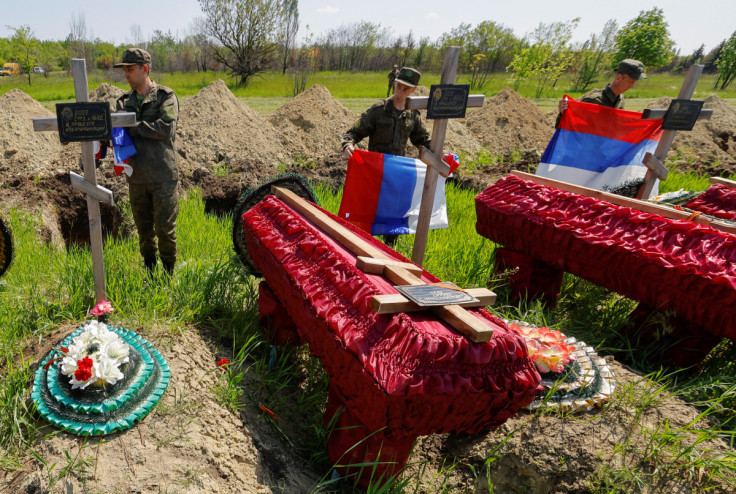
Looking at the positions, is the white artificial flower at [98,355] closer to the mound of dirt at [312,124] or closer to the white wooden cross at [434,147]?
the white wooden cross at [434,147]

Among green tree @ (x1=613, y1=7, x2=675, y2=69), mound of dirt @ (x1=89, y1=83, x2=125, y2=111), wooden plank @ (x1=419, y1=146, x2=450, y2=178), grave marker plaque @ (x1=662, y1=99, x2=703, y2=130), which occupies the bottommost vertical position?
mound of dirt @ (x1=89, y1=83, x2=125, y2=111)

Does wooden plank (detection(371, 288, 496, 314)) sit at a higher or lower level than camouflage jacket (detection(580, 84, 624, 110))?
lower

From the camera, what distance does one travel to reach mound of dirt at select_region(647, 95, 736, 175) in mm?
8547

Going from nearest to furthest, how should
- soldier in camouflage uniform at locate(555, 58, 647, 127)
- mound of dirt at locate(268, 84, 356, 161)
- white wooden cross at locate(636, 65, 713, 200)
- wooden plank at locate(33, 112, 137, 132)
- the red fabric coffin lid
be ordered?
the red fabric coffin lid → wooden plank at locate(33, 112, 137, 132) → white wooden cross at locate(636, 65, 713, 200) → soldier in camouflage uniform at locate(555, 58, 647, 127) → mound of dirt at locate(268, 84, 356, 161)

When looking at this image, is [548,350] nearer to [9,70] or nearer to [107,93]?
[107,93]

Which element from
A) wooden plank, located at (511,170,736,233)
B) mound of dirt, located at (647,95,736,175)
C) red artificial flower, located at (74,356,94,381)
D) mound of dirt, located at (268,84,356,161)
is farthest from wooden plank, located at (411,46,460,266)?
mound of dirt, located at (647,95,736,175)

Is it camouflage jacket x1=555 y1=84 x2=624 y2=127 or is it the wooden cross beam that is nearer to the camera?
the wooden cross beam

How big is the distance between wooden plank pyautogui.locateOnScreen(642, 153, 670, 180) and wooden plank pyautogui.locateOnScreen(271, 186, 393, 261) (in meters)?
3.41

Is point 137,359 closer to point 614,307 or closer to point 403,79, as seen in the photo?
point 403,79

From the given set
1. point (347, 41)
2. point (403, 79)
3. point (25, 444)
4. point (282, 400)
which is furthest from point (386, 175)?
point (347, 41)

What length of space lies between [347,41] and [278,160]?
1385 inches

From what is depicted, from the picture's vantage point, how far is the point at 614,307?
3402 mm

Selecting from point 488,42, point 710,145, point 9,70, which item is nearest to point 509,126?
point 710,145

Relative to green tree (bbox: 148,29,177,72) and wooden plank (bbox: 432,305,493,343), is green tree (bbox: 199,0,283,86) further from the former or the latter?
wooden plank (bbox: 432,305,493,343)
